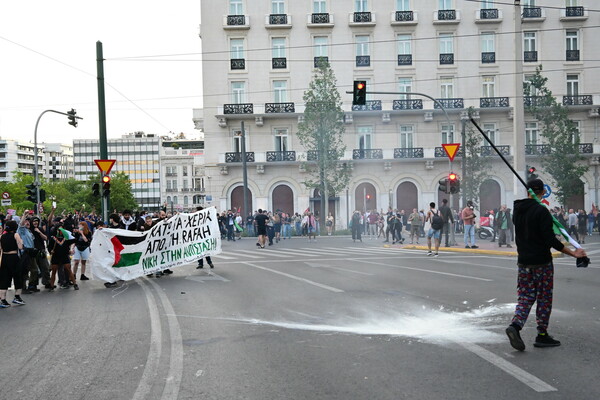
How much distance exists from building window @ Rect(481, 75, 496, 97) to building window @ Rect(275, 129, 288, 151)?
16.4m

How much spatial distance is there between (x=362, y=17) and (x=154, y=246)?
3931 cm

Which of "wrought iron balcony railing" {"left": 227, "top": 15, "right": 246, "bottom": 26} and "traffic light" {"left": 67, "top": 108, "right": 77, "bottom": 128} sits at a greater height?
"wrought iron balcony railing" {"left": 227, "top": 15, "right": 246, "bottom": 26}


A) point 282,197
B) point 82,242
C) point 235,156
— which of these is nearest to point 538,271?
point 82,242

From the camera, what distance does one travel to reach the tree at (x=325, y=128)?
4622cm

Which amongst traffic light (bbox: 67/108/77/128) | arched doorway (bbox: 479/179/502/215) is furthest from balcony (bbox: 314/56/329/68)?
traffic light (bbox: 67/108/77/128)

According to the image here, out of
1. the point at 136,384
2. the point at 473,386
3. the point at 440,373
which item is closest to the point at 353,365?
the point at 440,373

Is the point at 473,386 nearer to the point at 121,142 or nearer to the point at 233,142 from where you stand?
the point at 233,142

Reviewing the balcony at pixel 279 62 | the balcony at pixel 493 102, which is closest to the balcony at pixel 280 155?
the balcony at pixel 279 62

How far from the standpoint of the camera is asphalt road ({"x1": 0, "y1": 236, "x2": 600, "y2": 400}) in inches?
228

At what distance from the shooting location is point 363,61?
51875 mm

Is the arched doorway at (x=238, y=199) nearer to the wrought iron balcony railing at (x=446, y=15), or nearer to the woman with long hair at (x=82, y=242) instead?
the wrought iron balcony railing at (x=446, y=15)

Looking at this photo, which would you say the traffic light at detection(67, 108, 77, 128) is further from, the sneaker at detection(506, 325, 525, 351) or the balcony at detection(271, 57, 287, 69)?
the sneaker at detection(506, 325, 525, 351)

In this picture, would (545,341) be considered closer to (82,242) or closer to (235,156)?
(82,242)

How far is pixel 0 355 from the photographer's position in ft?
25.4
